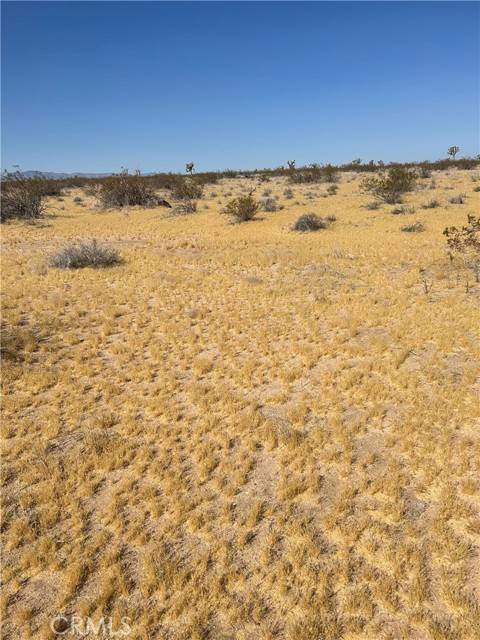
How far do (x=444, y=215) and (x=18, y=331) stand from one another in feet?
66.5

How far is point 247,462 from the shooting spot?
A: 17.4ft

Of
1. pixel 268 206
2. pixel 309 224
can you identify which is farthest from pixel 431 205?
pixel 268 206

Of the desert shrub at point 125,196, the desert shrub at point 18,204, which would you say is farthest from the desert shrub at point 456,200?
the desert shrub at point 18,204

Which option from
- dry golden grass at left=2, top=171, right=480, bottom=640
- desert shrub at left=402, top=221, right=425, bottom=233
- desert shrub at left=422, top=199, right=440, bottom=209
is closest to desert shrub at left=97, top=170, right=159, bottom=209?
desert shrub at left=422, top=199, right=440, bottom=209

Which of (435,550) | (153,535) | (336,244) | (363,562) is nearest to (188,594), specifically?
(153,535)

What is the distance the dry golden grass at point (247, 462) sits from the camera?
3.60 metres

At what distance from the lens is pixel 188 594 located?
3.64 meters

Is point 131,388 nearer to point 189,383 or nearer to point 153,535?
point 189,383

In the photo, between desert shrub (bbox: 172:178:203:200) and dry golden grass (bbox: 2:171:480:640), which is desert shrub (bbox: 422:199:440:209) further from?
desert shrub (bbox: 172:178:203:200)

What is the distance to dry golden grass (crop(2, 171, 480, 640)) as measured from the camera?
3596 millimetres

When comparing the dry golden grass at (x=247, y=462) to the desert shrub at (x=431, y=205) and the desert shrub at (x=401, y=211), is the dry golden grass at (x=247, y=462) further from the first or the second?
the desert shrub at (x=431, y=205)

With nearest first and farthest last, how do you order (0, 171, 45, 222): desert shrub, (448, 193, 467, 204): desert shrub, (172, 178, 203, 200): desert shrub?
(448, 193, 467, 204): desert shrub < (0, 171, 45, 222): desert shrub < (172, 178, 203, 200): desert shrub

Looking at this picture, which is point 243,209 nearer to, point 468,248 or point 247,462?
point 468,248

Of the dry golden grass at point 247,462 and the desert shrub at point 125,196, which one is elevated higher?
the desert shrub at point 125,196
